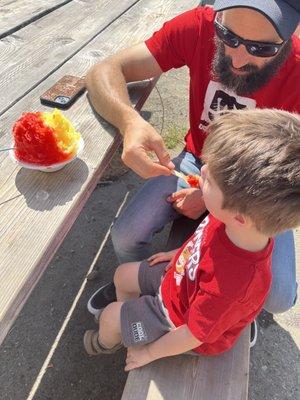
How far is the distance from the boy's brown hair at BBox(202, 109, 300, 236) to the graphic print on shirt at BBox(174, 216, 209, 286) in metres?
0.24

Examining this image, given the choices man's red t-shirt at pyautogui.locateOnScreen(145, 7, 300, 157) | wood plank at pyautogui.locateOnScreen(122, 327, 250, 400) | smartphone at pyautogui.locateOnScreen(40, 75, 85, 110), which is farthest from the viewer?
man's red t-shirt at pyautogui.locateOnScreen(145, 7, 300, 157)

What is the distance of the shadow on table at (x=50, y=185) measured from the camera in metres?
1.27

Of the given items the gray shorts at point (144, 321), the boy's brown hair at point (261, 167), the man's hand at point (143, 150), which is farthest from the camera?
the man's hand at point (143, 150)

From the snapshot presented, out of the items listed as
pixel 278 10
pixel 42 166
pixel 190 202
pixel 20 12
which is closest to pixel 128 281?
pixel 190 202

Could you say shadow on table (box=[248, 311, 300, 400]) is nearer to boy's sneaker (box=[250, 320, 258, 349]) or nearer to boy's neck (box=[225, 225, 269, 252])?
boy's sneaker (box=[250, 320, 258, 349])

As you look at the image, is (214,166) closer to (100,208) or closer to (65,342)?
(65,342)

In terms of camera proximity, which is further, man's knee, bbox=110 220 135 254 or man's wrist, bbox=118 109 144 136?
man's knee, bbox=110 220 135 254

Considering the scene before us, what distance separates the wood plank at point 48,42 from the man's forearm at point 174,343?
3.29ft

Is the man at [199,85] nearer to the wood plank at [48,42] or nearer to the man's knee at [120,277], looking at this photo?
the man's knee at [120,277]

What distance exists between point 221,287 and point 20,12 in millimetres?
1877

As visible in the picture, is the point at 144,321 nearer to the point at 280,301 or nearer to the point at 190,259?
the point at 190,259

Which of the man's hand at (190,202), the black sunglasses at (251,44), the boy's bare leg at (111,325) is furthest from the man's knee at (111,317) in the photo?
the black sunglasses at (251,44)

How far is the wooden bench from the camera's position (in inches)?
51.4

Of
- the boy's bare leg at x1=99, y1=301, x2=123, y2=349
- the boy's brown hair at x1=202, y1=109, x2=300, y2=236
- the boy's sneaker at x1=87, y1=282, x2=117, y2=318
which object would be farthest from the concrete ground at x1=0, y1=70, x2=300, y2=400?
the boy's brown hair at x1=202, y1=109, x2=300, y2=236
